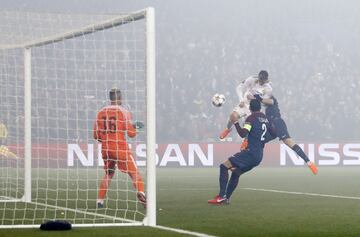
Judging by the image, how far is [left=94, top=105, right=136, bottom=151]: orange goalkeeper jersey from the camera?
1068cm

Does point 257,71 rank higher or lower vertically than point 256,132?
higher

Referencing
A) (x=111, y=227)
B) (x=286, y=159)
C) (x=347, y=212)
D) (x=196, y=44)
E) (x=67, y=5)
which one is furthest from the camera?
(x=67, y=5)

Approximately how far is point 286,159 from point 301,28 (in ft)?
46.7

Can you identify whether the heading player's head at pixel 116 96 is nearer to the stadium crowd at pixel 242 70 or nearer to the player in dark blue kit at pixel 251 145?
the player in dark blue kit at pixel 251 145

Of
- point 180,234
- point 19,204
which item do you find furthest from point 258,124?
point 180,234

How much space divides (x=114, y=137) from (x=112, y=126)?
0.15 m

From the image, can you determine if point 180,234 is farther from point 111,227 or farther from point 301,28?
point 301,28

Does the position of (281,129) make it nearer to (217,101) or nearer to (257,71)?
(217,101)

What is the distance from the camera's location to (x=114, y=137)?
1086 centimetres

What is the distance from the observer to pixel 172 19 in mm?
40688

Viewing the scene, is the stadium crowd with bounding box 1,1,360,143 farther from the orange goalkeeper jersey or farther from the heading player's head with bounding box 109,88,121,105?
the heading player's head with bounding box 109,88,121,105

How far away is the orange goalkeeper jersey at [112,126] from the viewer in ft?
35.0

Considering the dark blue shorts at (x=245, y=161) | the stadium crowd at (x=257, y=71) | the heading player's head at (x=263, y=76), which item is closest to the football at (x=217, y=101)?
the heading player's head at (x=263, y=76)

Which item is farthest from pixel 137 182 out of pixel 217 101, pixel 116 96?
pixel 217 101
